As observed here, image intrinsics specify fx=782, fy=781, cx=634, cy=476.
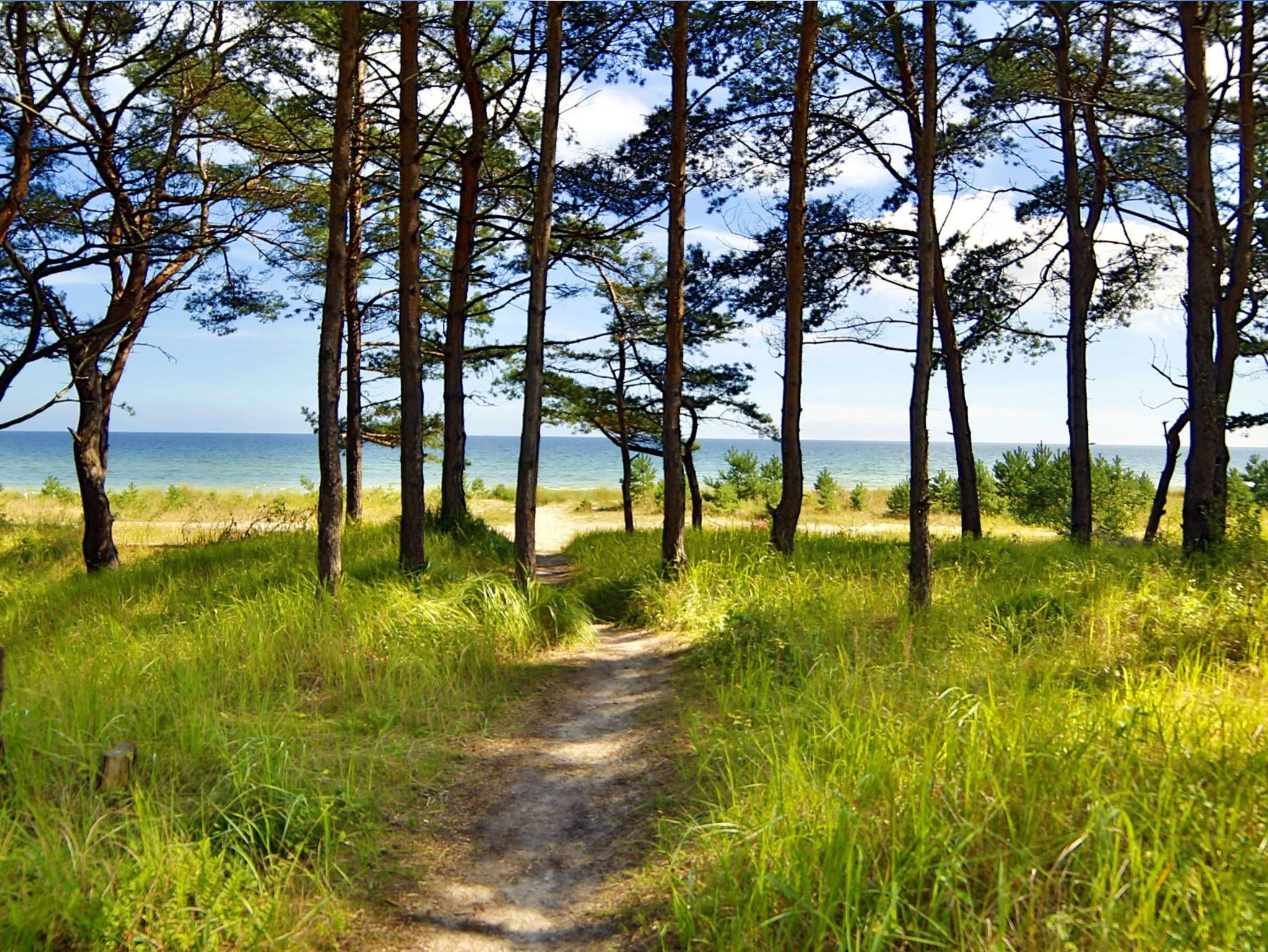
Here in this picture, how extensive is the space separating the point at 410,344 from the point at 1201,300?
943 centimetres

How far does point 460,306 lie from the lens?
1183 cm

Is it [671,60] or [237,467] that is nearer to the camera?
[671,60]

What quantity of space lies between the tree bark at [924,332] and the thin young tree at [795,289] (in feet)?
9.64

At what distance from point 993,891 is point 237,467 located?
234 ft

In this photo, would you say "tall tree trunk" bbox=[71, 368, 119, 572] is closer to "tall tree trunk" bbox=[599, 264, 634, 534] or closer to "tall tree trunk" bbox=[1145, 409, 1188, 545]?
"tall tree trunk" bbox=[599, 264, 634, 534]

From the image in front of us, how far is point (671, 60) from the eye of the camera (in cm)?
986

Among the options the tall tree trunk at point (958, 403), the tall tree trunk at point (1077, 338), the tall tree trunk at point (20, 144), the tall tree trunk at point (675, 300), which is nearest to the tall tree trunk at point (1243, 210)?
the tall tree trunk at point (1077, 338)

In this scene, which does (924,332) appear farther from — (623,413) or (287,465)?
(287,465)

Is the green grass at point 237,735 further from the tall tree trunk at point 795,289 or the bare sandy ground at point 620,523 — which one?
the bare sandy ground at point 620,523

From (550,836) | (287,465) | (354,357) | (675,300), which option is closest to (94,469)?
(354,357)

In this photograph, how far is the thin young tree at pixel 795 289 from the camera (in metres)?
10.0

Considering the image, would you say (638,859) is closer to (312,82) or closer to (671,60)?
(671,60)

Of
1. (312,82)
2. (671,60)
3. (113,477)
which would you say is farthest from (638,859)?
(113,477)

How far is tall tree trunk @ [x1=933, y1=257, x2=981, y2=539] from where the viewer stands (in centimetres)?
1312
